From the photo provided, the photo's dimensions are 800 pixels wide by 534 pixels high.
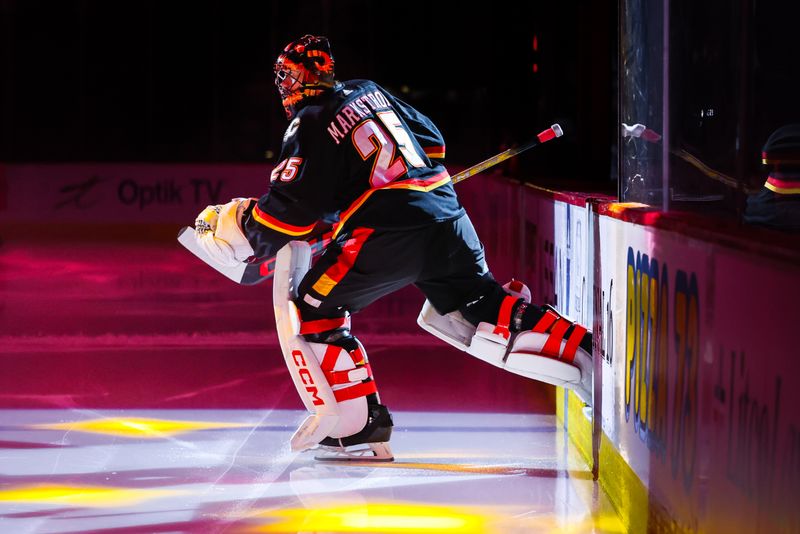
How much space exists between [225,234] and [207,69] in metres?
14.0

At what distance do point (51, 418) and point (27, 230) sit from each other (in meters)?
7.76

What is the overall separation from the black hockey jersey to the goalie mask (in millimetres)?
54

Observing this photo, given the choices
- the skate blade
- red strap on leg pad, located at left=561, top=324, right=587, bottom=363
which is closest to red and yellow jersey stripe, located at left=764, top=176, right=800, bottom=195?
red strap on leg pad, located at left=561, top=324, right=587, bottom=363

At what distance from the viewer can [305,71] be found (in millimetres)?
3721

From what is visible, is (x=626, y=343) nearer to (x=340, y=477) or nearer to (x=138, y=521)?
(x=340, y=477)

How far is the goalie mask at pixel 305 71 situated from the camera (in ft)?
12.2

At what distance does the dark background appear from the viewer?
1653 centimetres

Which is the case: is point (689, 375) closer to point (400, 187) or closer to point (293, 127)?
point (400, 187)

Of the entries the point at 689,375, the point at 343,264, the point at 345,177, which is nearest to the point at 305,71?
the point at 345,177

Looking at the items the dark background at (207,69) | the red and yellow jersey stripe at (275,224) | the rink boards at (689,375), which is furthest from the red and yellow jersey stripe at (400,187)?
the dark background at (207,69)

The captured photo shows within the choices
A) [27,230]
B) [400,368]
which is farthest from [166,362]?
[27,230]

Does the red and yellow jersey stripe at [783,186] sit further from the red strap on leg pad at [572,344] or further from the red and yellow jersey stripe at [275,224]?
the red and yellow jersey stripe at [275,224]

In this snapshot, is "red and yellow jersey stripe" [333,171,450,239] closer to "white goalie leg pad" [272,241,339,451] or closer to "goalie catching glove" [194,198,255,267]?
"white goalie leg pad" [272,241,339,451]

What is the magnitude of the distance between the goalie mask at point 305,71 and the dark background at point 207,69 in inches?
481
